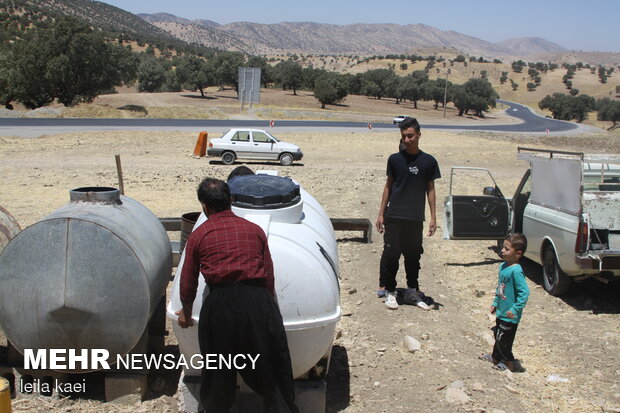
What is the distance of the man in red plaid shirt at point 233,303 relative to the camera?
334 cm

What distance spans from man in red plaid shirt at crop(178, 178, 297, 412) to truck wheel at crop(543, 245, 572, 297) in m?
4.74

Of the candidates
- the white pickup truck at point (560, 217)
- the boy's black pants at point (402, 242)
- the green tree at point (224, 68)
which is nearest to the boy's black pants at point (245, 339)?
the boy's black pants at point (402, 242)

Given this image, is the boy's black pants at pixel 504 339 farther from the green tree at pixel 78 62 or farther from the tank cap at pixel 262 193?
the green tree at pixel 78 62

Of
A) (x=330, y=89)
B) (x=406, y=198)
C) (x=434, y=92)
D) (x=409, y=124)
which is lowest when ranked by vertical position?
(x=406, y=198)

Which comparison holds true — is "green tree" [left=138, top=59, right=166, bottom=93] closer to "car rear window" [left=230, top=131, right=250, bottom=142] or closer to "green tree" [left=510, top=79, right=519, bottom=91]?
"car rear window" [left=230, top=131, right=250, bottom=142]

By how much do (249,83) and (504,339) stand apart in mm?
36428

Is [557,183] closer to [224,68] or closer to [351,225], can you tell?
[351,225]

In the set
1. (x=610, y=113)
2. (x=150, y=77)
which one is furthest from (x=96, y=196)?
(x=610, y=113)

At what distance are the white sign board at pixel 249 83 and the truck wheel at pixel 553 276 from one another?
32758mm

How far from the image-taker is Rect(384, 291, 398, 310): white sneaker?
21.1ft

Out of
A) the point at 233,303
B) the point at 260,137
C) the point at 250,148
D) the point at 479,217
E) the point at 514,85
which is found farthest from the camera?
the point at 514,85

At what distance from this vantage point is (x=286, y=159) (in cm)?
2217

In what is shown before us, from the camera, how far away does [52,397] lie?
4426 mm

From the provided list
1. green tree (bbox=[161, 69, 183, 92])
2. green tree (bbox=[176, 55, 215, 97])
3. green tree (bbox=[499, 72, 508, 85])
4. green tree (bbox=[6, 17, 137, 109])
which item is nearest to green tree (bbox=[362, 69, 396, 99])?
green tree (bbox=[176, 55, 215, 97])
